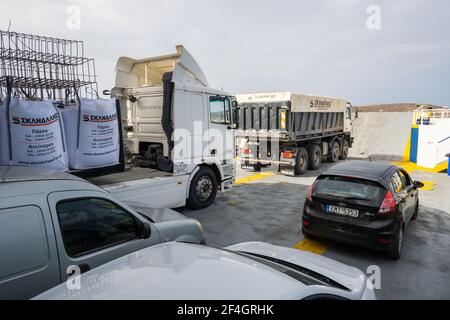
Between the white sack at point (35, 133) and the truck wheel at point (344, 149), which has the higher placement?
the white sack at point (35, 133)

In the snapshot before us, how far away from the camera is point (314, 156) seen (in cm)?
1303

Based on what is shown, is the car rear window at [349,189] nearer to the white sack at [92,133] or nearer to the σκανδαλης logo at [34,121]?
the white sack at [92,133]

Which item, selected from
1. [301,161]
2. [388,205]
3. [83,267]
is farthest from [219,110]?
[83,267]

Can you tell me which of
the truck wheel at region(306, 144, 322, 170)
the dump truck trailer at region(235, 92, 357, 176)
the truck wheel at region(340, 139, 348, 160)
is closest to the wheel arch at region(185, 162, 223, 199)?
the dump truck trailer at region(235, 92, 357, 176)

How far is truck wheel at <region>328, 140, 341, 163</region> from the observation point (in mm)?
14797

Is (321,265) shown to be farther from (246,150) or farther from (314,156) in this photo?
(314,156)

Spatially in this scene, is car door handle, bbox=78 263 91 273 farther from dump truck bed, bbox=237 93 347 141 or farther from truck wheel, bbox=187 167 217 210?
dump truck bed, bbox=237 93 347 141

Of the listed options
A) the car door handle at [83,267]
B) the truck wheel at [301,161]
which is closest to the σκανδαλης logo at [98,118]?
the car door handle at [83,267]

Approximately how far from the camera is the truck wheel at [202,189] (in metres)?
7.34

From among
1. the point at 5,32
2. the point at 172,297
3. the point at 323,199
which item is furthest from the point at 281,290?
the point at 5,32

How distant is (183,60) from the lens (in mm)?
6883

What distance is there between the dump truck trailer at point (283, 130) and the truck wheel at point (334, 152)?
90 cm

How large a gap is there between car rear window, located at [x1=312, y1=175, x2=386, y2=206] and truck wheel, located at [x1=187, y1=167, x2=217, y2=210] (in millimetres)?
3061

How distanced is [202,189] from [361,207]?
3.91m
